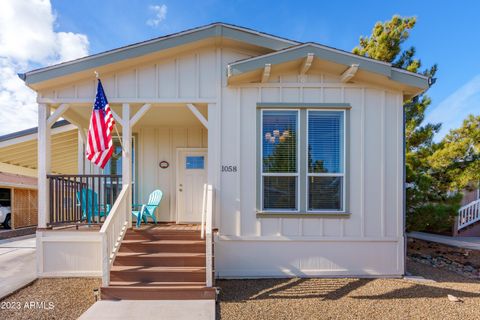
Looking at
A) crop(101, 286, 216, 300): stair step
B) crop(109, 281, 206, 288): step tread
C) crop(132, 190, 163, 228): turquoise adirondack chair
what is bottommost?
crop(101, 286, 216, 300): stair step

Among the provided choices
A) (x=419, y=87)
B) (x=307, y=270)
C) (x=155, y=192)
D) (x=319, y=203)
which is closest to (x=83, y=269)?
(x=155, y=192)

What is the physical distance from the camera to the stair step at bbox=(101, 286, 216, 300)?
3.72m

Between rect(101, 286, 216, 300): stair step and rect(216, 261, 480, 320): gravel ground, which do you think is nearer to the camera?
rect(216, 261, 480, 320): gravel ground

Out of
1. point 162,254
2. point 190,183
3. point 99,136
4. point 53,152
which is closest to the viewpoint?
point 162,254

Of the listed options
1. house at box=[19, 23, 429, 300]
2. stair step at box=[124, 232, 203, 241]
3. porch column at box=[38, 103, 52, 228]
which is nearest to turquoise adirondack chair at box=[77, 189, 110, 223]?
house at box=[19, 23, 429, 300]

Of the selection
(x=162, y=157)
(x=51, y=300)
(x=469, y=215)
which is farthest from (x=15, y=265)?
(x=469, y=215)

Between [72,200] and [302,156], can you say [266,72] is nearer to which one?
[302,156]

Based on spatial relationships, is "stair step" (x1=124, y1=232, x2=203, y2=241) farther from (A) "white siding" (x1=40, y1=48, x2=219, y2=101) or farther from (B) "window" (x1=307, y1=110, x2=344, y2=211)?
(A) "white siding" (x1=40, y1=48, x2=219, y2=101)

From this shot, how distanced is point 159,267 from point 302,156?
10.00 feet

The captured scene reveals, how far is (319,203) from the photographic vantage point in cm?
481

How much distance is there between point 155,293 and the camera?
3.73 m

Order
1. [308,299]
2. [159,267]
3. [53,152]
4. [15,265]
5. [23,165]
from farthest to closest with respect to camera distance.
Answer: [53,152]
[23,165]
[15,265]
[159,267]
[308,299]

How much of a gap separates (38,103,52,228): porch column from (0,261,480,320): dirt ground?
3.73ft

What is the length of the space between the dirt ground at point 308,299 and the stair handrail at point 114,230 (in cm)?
56
